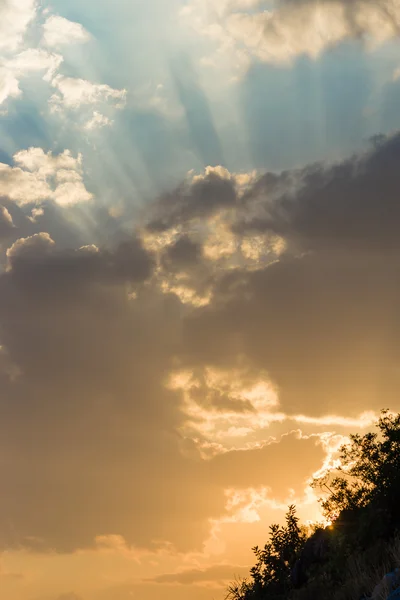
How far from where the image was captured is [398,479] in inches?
1720

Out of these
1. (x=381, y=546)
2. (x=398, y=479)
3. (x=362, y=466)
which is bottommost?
(x=381, y=546)

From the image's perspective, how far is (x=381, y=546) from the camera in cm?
3150

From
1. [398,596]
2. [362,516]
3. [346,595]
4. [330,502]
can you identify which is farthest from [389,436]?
[398,596]

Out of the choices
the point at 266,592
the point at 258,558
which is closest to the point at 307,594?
the point at 266,592

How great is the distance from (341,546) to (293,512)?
28.0 meters

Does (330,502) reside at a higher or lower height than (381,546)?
higher

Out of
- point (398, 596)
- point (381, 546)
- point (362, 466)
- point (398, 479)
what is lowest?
point (398, 596)

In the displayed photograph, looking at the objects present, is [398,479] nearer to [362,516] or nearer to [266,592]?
[362,516]

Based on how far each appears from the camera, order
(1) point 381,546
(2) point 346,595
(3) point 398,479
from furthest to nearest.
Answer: (3) point 398,479 → (1) point 381,546 → (2) point 346,595

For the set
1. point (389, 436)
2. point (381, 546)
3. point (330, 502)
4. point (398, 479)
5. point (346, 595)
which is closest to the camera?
point (346, 595)

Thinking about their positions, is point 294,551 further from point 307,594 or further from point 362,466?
point 307,594

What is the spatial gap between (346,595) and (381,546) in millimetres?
6437

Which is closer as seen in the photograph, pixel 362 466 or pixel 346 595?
pixel 346 595

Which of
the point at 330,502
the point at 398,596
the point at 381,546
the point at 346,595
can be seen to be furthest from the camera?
the point at 330,502
